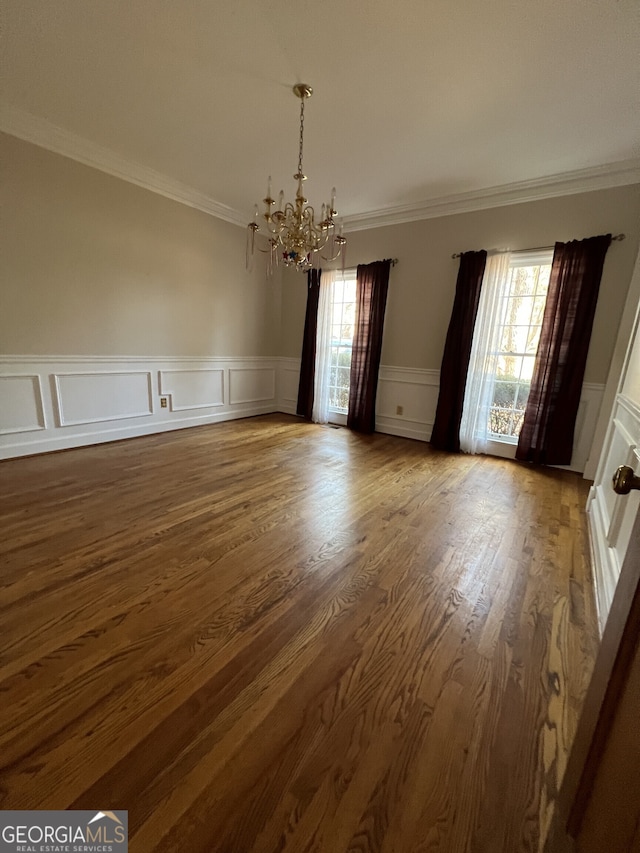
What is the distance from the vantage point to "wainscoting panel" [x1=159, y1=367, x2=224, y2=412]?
4.20 metres

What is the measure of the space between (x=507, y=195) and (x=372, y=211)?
1.48 m

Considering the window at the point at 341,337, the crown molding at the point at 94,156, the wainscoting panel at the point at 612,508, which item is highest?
the crown molding at the point at 94,156

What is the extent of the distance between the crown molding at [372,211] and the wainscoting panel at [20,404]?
6.43ft

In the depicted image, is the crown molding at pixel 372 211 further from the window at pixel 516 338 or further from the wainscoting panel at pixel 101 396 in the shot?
the wainscoting panel at pixel 101 396

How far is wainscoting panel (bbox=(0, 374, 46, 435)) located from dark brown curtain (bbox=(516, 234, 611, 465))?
4.75 metres

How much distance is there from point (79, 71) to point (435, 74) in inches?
89.9

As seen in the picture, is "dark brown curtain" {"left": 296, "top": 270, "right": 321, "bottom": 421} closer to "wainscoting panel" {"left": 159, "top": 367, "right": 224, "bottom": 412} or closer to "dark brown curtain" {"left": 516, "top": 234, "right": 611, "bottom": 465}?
"wainscoting panel" {"left": 159, "top": 367, "right": 224, "bottom": 412}

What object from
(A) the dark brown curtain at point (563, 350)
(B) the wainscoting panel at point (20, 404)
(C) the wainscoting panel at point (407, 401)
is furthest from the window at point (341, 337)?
(B) the wainscoting panel at point (20, 404)

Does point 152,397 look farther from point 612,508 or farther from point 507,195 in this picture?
point 507,195

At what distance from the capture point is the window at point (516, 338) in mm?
3502

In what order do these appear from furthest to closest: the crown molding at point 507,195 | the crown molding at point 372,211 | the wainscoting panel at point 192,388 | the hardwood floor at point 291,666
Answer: the wainscoting panel at point 192,388 → the crown molding at point 507,195 → the crown molding at point 372,211 → the hardwood floor at point 291,666

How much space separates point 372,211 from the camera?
13.8ft

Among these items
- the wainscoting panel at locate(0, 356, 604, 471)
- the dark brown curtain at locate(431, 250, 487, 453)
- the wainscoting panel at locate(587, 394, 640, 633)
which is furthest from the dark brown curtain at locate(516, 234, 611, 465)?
the wainscoting panel at locate(587, 394, 640, 633)

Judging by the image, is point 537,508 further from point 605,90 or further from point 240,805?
point 605,90
